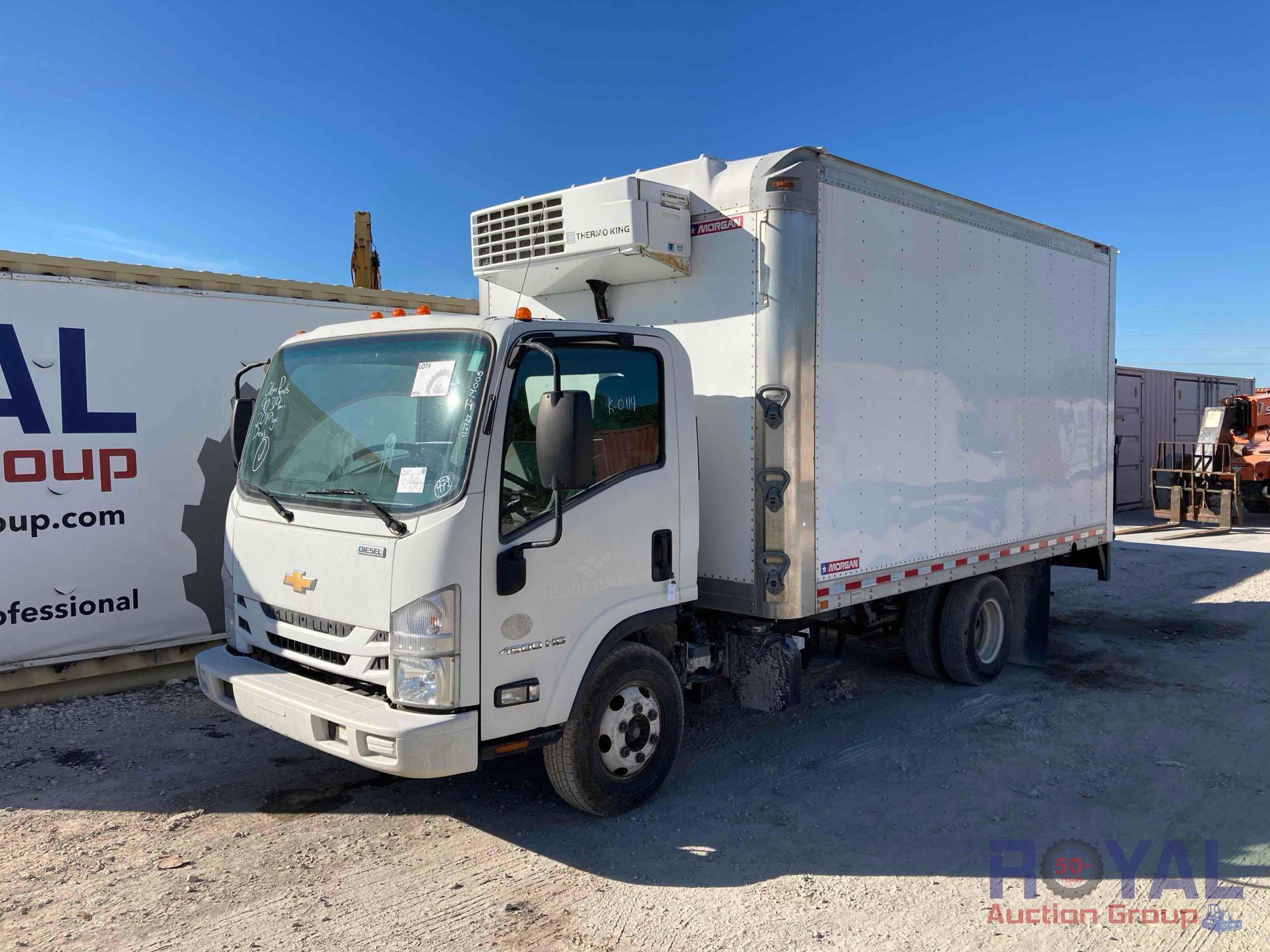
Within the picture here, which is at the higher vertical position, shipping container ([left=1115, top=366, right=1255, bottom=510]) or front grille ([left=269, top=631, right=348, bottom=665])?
shipping container ([left=1115, top=366, right=1255, bottom=510])

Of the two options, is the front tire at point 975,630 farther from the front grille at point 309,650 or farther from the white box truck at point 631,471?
the front grille at point 309,650

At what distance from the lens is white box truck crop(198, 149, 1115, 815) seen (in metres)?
3.85

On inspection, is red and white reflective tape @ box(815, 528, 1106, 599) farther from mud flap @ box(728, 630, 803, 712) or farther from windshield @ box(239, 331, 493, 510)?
windshield @ box(239, 331, 493, 510)

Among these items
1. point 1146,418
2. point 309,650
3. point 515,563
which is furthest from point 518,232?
Result: point 1146,418

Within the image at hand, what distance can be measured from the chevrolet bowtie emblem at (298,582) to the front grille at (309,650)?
0.26 metres

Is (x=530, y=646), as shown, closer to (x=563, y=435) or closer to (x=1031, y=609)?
(x=563, y=435)

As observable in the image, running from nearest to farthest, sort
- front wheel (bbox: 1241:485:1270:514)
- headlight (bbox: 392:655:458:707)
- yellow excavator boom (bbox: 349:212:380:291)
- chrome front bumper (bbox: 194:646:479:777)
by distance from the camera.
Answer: chrome front bumper (bbox: 194:646:479:777) → headlight (bbox: 392:655:458:707) → yellow excavator boom (bbox: 349:212:380:291) → front wheel (bbox: 1241:485:1270:514)

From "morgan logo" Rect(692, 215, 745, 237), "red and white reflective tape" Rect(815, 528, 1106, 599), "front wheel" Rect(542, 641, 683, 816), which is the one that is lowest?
"front wheel" Rect(542, 641, 683, 816)

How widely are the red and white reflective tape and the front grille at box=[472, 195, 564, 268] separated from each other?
8.33 feet

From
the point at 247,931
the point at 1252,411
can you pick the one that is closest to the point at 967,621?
the point at 247,931

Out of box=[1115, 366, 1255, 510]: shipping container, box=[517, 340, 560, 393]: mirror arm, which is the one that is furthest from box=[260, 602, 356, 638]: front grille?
box=[1115, 366, 1255, 510]: shipping container

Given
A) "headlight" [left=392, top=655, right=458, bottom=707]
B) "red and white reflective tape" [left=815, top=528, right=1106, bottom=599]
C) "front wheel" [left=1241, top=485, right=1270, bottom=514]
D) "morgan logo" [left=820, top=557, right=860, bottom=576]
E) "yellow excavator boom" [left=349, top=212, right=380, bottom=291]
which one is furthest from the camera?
"front wheel" [left=1241, top=485, right=1270, bottom=514]

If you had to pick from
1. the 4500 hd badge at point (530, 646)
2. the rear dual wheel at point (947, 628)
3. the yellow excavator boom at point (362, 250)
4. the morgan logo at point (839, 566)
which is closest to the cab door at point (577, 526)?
the 4500 hd badge at point (530, 646)

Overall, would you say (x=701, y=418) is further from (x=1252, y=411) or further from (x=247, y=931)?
(x=1252, y=411)
